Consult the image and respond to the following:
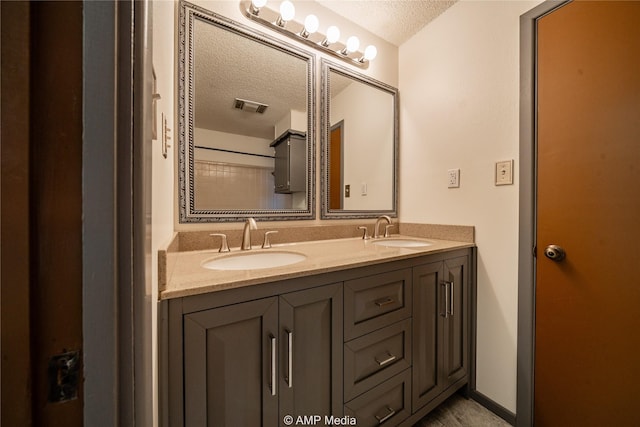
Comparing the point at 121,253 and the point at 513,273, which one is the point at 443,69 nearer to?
the point at 513,273

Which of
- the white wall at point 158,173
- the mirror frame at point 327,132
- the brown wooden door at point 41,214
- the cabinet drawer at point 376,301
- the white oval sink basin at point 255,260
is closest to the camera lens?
the brown wooden door at point 41,214

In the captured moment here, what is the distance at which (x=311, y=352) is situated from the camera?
770 mm

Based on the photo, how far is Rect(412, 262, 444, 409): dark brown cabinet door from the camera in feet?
3.48

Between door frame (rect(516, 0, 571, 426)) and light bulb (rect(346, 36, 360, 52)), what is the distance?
2.70 ft

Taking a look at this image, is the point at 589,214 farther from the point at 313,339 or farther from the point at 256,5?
the point at 256,5

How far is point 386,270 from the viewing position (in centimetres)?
95

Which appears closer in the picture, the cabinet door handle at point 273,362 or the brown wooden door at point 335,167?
the cabinet door handle at point 273,362

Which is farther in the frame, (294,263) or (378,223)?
(378,223)

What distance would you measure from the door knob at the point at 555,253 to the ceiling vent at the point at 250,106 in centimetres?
149

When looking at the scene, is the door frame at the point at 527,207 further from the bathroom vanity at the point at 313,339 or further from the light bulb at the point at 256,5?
the light bulb at the point at 256,5

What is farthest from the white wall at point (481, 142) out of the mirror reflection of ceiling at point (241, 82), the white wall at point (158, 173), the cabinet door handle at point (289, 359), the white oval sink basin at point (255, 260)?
the white wall at point (158, 173)

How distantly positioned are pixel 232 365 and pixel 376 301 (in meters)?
0.54

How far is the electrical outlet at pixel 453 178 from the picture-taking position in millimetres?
1398

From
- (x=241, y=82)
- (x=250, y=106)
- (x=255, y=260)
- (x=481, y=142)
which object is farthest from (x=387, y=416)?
(x=241, y=82)
